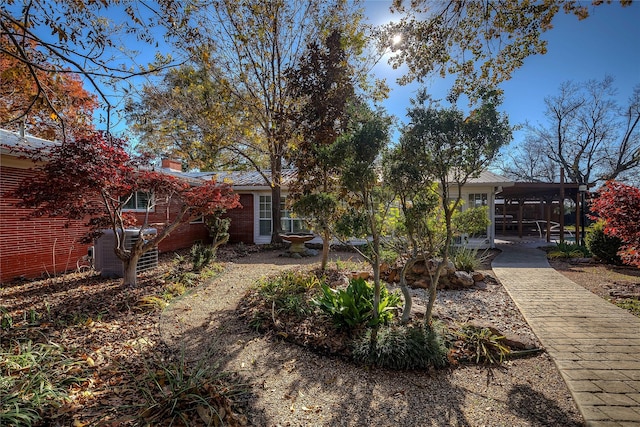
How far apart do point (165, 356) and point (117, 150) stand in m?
3.48

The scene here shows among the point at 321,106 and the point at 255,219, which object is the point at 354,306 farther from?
the point at 255,219

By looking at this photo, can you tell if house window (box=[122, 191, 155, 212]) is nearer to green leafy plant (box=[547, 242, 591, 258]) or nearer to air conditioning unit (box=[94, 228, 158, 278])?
air conditioning unit (box=[94, 228, 158, 278])

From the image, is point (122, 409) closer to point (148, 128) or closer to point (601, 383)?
point (601, 383)

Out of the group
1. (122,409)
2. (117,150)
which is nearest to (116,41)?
(117,150)

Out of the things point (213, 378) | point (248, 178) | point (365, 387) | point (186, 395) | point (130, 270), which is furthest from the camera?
point (248, 178)

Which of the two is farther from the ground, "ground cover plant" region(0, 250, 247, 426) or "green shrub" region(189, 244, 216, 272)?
"green shrub" region(189, 244, 216, 272)

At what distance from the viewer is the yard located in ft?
8.80

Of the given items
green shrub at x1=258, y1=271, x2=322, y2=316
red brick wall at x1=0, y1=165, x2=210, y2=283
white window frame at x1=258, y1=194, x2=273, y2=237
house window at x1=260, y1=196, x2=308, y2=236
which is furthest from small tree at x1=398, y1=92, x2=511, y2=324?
white window frame at x1=258, y1=194, x2=273, y2=237

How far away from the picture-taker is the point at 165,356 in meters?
3.62

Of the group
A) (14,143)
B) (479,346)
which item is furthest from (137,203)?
(479,346)

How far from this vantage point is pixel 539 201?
1852cm

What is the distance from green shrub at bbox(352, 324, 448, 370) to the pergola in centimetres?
1109

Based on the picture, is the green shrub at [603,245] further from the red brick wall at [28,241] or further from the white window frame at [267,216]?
the red brick wall at [28,241]

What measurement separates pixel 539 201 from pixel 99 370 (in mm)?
21519
